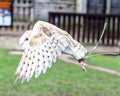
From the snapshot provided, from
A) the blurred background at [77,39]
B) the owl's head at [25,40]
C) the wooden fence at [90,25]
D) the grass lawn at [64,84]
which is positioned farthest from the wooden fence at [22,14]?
the owl's head at [25,40]

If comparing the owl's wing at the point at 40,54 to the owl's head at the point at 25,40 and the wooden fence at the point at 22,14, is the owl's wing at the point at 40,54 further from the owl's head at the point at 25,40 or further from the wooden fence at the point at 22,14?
the wooden fence at the point at 22,14

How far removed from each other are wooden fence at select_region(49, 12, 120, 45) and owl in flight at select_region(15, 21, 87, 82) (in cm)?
1184

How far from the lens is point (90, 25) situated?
1460cm

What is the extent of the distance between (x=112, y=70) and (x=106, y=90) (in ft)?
7.30

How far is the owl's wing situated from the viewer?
2580 mm

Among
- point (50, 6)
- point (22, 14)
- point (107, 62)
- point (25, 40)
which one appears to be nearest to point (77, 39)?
point (107, 62)

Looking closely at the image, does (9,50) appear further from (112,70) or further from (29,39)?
(29,39)

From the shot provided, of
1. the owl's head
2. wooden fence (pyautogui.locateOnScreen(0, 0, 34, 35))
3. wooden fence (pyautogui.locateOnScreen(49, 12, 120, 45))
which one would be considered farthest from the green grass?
the owl's head

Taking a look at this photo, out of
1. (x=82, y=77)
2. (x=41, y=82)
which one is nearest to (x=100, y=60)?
(x=82, y=77)

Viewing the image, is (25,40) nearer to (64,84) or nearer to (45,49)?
(45,49)

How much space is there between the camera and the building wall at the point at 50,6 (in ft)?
67.5

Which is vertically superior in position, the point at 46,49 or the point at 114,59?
the point at 46,49

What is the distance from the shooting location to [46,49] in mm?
2697

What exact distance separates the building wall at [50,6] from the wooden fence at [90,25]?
208 inches
